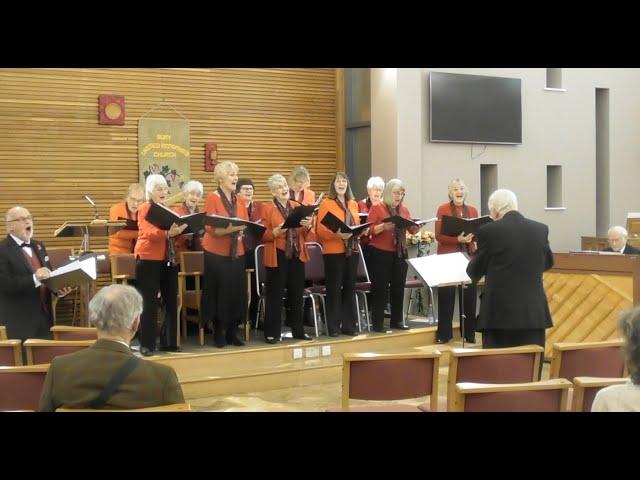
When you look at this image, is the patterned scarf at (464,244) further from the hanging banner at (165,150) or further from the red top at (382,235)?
the hanging banner at (165,150)

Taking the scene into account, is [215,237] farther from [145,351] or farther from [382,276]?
[382,276]

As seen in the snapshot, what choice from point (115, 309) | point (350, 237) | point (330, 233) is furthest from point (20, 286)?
point (350, 237)

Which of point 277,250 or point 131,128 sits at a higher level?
point 131,128

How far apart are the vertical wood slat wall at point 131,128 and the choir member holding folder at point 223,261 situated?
8.67 ft

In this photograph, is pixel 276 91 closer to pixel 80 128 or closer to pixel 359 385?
pixel 80 128

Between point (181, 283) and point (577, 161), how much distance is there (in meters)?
6.55

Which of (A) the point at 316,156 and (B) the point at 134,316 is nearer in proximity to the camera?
(B) the point at 134,316

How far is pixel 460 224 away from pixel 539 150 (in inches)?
179

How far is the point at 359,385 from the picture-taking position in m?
3.73

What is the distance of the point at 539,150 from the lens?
36.3 feet

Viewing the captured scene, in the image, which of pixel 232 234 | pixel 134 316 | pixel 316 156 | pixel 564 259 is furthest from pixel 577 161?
pixel 134 316

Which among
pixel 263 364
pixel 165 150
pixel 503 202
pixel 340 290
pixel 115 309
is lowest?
pixel 263 364

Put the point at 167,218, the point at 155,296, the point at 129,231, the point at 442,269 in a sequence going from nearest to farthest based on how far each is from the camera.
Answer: the point at 442,269 → the point at 167,218 → the point at 155,296 → the point at 129,231

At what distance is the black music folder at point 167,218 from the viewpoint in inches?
240
